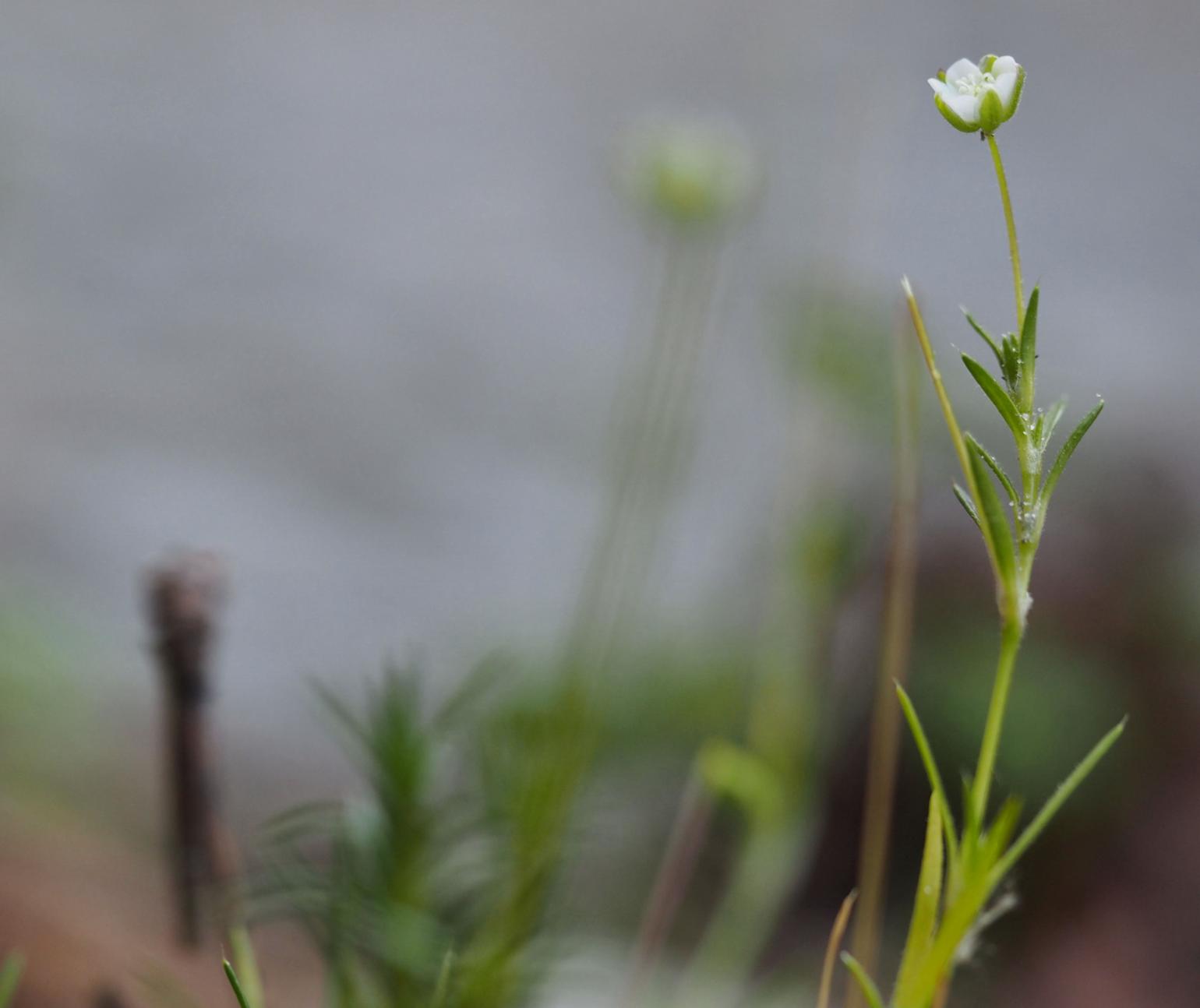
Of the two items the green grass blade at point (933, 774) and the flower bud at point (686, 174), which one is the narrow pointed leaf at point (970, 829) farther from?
the flower bud at point (686, 174)

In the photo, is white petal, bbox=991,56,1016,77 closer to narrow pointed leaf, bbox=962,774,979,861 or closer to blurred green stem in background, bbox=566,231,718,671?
narrow pointed leaf, bbox=962,774,979,861

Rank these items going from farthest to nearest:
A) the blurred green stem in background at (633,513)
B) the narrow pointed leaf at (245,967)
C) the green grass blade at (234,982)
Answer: the blurred green stem in background at (633,513) → the narrow pointed leaf at (245,967) → the green grass blade at (234,982)

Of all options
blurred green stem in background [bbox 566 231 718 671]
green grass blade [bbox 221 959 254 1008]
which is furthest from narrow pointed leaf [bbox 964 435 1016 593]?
blurred green stem in background [bbox 566 231 718 671]

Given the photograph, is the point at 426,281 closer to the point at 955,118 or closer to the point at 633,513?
the point at 633,513

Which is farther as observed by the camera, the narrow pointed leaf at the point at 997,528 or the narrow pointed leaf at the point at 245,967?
the narrow pointed leaf at the point at 245,967

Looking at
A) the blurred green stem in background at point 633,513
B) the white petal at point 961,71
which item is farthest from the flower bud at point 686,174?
the white petal at point 961,71

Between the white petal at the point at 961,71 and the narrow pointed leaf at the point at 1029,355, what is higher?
the white petal at the point at 961,71

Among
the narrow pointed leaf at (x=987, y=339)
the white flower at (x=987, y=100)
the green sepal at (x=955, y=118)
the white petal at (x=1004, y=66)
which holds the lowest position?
the narrow pointed leaf at (x=987, y=339)
